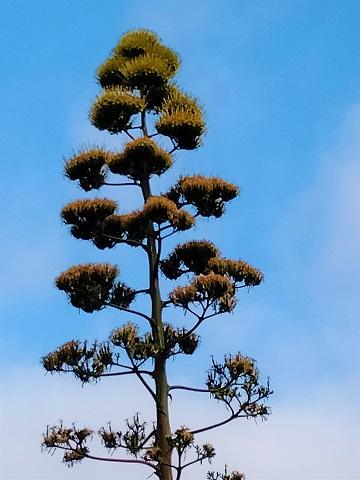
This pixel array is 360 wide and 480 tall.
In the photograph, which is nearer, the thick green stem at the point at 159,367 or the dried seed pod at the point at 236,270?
the thick green stem at the point at 159,367

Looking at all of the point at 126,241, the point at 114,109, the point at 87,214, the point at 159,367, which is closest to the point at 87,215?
the point at 87,214

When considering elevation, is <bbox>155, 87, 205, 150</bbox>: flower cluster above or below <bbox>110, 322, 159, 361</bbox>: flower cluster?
above

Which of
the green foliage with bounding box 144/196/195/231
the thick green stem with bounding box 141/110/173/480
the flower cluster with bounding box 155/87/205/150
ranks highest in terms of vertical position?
the flower cluster with bounding box 155/87/205/150

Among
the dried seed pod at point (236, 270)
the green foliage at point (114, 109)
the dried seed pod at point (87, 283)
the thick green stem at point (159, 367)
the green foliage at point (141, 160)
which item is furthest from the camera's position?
the green foliage at point (114, 109)

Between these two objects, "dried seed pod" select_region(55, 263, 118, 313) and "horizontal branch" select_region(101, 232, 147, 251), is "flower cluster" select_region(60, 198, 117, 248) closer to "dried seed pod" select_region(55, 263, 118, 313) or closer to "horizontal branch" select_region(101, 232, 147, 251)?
"horizontal branch" select_region(101, 232, 147, 251)

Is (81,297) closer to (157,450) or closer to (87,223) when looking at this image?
(87,223)

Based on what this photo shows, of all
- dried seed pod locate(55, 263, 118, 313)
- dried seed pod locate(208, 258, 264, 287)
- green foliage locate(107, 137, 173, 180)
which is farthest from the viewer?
green foliage locate(107, 137, 173, 180)

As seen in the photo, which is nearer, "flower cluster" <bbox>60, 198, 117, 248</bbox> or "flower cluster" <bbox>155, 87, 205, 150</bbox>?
"flower cluster" <bbox>60, 198, 117, 248</bbox>

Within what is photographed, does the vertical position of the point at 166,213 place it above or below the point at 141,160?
below

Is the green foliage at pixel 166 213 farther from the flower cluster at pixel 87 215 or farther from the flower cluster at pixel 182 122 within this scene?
the flower cluster at pixel 182 122

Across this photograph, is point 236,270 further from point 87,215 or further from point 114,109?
point 114,109

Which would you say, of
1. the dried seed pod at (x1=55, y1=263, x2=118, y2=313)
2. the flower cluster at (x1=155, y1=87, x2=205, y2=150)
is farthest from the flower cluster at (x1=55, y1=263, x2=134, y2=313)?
the flower cluster at (x1=155, y1=87, x2=205, y2=150)

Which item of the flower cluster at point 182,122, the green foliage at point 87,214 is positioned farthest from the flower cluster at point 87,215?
the flower cluster at point 182,122

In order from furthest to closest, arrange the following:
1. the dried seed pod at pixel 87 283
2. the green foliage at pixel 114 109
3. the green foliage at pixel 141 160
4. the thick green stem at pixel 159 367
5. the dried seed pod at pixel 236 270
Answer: the green foliage at pixel 114 109 < the green foliage at pixel 141 160 < the dried seed pod at pixel 236 270 < the dried seed pod at pixel 87 283 < the thick green stem at pixel 159 367
